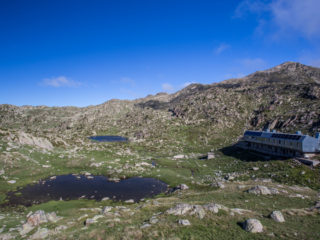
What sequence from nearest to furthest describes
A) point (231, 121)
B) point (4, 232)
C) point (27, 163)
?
point (4, 232) → point (27, 163) → point (231, 121)

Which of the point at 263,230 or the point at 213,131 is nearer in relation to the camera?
the point at 263,230

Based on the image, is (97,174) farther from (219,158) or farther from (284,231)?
(284,231)

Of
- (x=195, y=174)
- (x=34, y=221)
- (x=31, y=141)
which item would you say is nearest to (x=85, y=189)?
(x=34, y=221)

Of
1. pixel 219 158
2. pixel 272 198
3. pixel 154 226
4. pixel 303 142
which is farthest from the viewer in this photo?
pixel 219 158

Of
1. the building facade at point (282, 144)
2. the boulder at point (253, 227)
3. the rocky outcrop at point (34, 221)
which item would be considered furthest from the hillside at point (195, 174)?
the building facade at point (282, 144)

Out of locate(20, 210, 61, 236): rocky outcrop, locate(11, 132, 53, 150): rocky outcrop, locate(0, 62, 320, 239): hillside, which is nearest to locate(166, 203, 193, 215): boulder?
locate(0, 62, 320, 239): hillside

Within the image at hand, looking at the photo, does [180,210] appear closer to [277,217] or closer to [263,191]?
[277,217]

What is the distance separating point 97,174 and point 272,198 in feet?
199

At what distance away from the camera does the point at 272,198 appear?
34.3 m

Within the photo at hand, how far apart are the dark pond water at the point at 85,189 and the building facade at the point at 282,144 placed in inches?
1766

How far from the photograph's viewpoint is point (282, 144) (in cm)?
6662

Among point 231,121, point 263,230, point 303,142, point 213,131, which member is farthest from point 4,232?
point 231,121

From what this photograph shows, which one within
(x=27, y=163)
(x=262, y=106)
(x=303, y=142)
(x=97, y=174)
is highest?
(x=262, y=106)

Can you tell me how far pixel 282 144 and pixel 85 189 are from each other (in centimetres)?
7047
